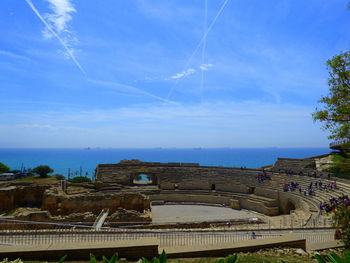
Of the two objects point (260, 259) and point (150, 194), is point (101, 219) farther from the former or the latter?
point (260, 259)

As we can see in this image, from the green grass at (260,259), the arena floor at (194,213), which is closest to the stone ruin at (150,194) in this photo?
the arena floor at (194,213)

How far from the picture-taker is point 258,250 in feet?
26.2

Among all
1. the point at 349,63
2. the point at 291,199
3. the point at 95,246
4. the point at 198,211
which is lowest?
the point at 198,211

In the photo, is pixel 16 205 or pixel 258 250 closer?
pixel 258 250

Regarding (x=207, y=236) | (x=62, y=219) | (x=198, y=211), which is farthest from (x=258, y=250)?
(x=198, y=211)

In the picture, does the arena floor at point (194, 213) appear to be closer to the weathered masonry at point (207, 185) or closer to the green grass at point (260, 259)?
the weathered masonry at point (207, 185)

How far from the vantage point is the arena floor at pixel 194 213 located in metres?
23.0

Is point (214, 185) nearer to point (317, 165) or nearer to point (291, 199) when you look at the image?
point (291, 199)

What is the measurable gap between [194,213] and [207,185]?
26.6ft

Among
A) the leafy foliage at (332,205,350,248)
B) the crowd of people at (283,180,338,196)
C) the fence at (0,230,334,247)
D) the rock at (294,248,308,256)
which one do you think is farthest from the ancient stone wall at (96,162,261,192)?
the leafy foliage at (332,205,350,248)

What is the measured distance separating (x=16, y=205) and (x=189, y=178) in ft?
70.2

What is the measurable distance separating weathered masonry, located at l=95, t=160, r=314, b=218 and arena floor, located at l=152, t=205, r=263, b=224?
1.66 meters

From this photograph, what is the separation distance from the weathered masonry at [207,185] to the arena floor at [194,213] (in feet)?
5.44

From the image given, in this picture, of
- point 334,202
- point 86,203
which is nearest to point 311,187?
point 334,202
